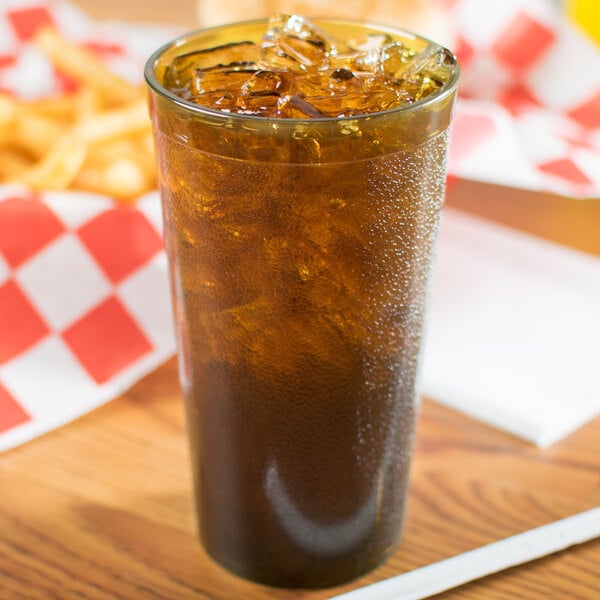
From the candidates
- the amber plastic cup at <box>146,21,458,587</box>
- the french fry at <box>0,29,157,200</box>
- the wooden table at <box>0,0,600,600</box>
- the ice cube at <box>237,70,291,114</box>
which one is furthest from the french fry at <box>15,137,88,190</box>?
the ice cube at <box>237,70,291,114</box>

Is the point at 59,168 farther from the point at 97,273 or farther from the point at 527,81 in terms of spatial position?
the point at 527,81

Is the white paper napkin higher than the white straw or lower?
lower

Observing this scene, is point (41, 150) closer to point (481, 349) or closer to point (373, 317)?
point (481, 349)

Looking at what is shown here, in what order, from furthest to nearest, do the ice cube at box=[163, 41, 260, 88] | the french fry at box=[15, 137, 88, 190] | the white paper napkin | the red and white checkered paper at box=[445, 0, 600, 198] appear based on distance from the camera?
the red and white checkered paper at box=[445, 0, 600, 198] → the french fry at box=[15, 137, 88, 190] → the white paper napkin → the ice cube at box=[163, 41, 260, 88]

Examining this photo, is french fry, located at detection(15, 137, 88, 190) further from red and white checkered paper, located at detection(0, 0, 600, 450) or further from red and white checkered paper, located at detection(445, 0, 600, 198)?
red and white checkered paper, located at detection(445, 0, 600, 198)

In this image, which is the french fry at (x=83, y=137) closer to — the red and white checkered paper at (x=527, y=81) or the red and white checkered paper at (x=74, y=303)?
the red and white checkered paper at (x=74, y=303)

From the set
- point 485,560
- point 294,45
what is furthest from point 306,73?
point 485,560
